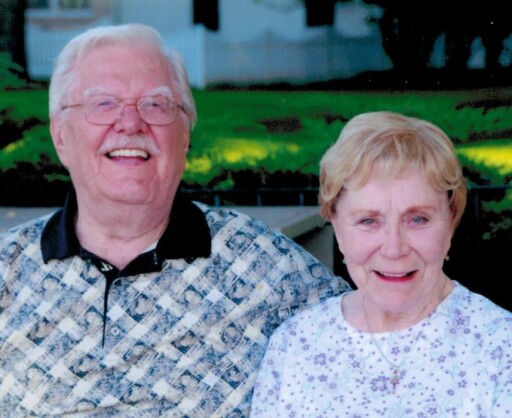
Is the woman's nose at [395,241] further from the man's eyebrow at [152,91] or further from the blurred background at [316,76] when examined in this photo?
the blurred background at [316,76]

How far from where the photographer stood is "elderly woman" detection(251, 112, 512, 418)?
7.16ft

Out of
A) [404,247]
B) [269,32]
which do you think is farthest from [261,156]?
[404,247]

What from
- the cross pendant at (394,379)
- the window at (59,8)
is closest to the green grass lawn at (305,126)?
the window at (59,8)

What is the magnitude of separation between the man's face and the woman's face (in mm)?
505

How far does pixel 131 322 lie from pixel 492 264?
197 centimetres

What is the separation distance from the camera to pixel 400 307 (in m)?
2.25

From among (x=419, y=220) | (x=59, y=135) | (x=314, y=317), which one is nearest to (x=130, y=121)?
(x=59, y=135)

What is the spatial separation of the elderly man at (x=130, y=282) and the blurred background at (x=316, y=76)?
1.32 meters

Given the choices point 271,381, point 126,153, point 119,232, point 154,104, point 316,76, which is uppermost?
point 154,104

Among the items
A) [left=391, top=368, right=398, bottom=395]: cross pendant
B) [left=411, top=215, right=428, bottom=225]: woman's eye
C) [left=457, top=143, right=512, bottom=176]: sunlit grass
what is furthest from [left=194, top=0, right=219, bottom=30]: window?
[left=391, top=368, right=398, bottom=395]: cross pendant

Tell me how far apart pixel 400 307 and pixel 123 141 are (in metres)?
A: 0.77

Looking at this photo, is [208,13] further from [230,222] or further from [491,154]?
[230,222]

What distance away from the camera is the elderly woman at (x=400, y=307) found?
2.18 metres

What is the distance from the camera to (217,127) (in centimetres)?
402
